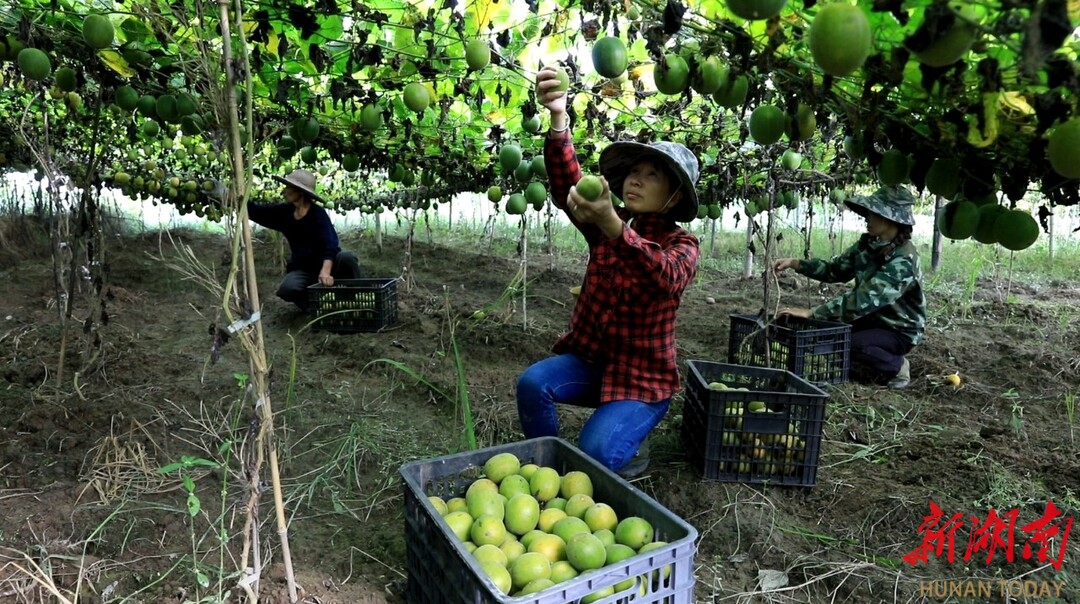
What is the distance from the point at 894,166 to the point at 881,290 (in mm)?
2478

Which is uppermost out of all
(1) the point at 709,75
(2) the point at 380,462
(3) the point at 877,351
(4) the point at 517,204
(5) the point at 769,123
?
(1) the point at 709,75

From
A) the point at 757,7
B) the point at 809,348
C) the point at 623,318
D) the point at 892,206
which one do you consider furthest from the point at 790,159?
the point at 757,7

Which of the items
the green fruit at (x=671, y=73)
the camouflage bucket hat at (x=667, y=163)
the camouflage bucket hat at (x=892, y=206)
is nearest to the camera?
the green fruit at (x=671, y=73)

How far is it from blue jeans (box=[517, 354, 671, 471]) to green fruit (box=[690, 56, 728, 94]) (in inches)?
49.0

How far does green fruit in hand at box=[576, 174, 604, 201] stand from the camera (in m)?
1.74

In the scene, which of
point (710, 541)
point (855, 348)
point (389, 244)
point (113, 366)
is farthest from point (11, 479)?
point (389, 244)

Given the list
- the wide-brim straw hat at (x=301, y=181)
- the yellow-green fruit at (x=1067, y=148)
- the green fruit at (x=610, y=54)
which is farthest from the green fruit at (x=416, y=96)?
the wide-brim straw hat at (x=301, y=181)

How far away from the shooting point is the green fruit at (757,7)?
3.78ft

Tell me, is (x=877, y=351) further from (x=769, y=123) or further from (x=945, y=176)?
(x=769, y=123)

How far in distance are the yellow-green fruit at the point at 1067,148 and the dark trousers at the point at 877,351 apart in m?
3.23

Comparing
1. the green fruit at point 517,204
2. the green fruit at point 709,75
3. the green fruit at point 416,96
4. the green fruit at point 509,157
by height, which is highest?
the green fruit at point 416,96

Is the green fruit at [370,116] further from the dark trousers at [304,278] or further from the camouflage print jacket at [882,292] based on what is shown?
the camouflage print jacket at [882,292]

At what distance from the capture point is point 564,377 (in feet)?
8.35

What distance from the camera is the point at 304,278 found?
5578 millimetres
